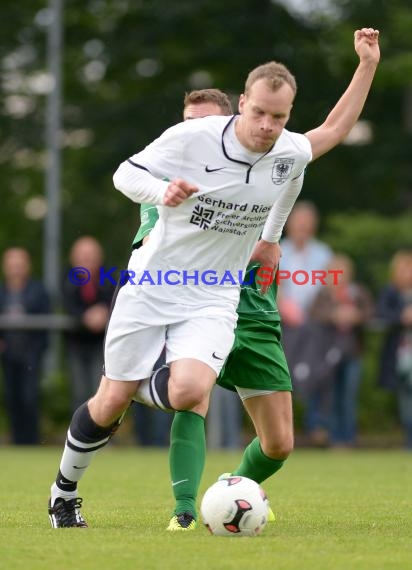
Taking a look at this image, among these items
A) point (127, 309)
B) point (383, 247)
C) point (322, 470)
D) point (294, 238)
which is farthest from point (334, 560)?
point (383, 247)

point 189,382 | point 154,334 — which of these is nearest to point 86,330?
point 154,334

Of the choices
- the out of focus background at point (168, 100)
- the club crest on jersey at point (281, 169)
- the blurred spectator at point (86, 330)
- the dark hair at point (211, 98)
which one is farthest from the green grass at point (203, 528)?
the out of focus background at point (168, 100)

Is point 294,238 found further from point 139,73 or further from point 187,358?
point 139,73

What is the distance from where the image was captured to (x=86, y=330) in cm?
1573

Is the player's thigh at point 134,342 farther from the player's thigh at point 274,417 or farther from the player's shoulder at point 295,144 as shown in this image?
the player's shoulder at point 295,144

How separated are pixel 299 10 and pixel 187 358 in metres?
20.5

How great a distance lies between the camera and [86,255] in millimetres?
15039

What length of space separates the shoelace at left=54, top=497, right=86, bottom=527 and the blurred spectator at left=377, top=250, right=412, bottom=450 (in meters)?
9.00

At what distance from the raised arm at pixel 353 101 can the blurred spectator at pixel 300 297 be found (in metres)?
7.10

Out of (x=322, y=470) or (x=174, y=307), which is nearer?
(x=174, y=307)

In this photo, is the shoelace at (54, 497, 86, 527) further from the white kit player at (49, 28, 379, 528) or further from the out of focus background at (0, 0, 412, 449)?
the out of focus background at (0, 0, 412, 449)

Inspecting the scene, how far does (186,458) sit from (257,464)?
1002 mm

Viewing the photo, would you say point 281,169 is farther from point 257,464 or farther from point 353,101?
point 257,464

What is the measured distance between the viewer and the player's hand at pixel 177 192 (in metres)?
6.43
